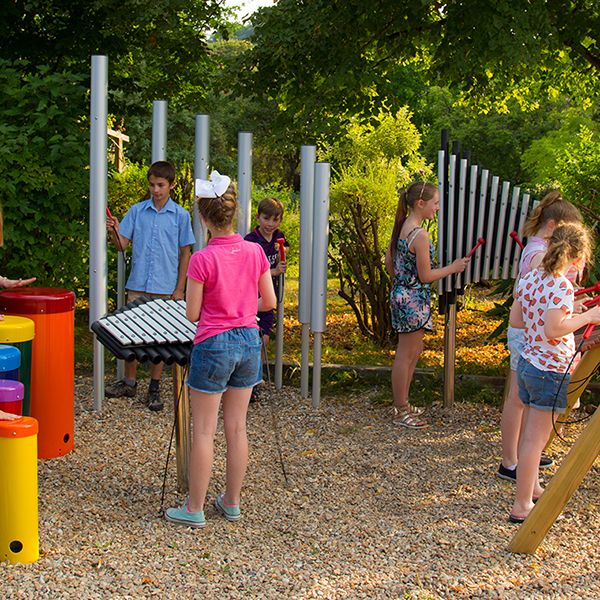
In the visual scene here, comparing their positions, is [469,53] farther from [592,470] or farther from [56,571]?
[56,571]

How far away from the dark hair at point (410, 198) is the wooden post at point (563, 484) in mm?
2517

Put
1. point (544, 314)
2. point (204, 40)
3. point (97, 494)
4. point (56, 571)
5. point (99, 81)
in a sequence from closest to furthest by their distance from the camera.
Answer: point (56, 571), point (544, 314), point (97, 494), point (99, 81), point (204, 40)

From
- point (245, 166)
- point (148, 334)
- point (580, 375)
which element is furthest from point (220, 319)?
point (245, 166)

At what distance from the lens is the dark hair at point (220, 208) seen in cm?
447

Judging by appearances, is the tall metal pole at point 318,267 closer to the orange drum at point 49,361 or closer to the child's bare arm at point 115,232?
the child's bare arm at point 115,232

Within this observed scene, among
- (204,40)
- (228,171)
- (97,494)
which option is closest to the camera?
(97,494)

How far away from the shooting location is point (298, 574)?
4176 millimetres

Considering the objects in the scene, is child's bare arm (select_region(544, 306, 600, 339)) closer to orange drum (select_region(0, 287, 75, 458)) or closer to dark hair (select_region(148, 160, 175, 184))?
orange drum (select_region(0, 287, 75, 458))

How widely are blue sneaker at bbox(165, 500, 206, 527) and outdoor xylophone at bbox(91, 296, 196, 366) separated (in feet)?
2.42

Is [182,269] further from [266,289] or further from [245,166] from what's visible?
[266,289]

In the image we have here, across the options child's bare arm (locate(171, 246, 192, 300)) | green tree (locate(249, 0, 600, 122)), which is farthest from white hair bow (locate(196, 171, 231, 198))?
green tree (locate(249, 0, 600, 122))

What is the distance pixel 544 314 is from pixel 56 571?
2.46 meters

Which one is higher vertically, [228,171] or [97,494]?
[228,171]

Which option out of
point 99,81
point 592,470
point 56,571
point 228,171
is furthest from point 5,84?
point 228,171
